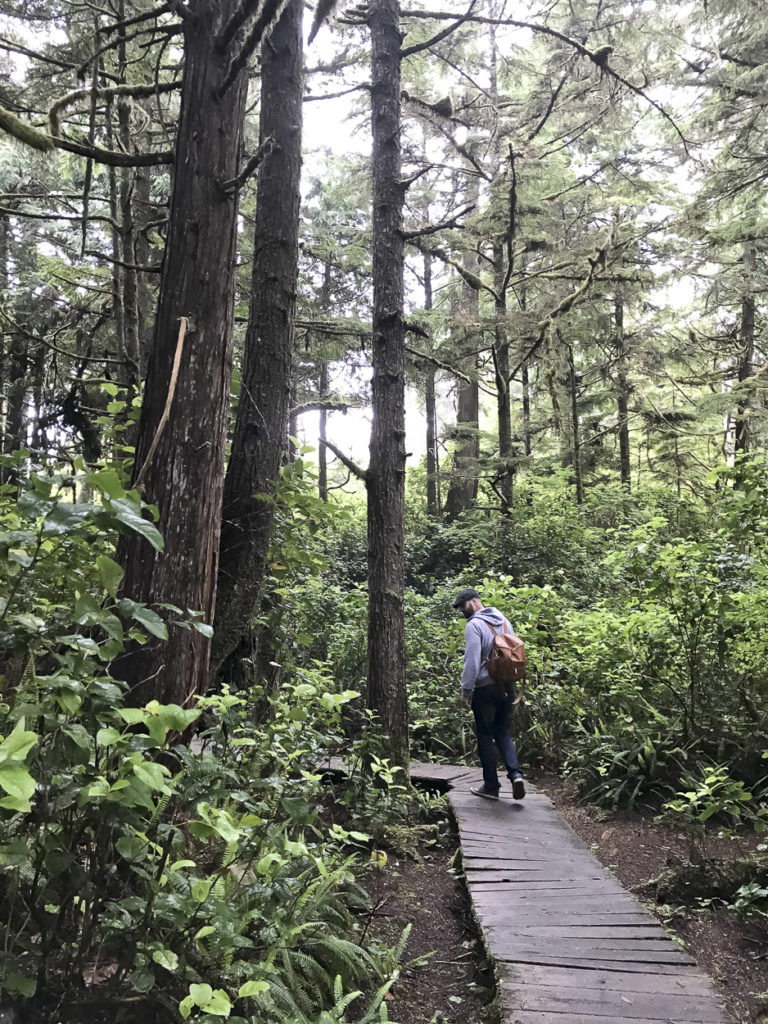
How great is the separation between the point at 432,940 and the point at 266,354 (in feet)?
14.2

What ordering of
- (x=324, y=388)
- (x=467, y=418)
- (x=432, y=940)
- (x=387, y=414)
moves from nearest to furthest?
(x=432, y=940), (x=387, y=414), (x=467, y=418), (x=324, y=388)

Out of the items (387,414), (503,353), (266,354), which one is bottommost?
(266,354)

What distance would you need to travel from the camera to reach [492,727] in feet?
21.5

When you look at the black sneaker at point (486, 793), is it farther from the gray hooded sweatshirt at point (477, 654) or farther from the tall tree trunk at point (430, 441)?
the tall tree trunk at point (430, 441)

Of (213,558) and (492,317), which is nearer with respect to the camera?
(213,558)

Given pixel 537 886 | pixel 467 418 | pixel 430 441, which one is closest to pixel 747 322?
pixel 467 418

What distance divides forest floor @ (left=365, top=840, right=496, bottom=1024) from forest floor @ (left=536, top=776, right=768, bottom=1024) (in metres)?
1.25

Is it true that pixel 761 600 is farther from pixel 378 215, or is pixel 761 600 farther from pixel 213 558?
pixel 378 215

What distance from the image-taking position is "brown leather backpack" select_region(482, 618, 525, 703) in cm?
622

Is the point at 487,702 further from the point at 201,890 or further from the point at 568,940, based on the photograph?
the point at 201,890

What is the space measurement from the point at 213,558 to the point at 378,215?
18.3ft

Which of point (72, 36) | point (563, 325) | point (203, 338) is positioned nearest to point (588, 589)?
point (563, 325)

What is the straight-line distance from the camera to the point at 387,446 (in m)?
7.07

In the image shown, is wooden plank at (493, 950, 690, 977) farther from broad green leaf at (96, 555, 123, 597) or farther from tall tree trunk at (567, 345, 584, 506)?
tall tree trunk at (567, 345, 584, 506)
